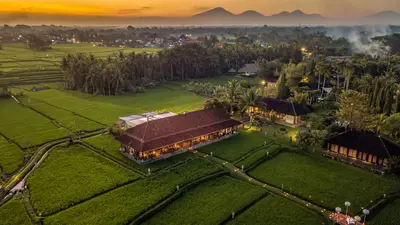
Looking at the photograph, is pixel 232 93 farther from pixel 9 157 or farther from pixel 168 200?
pixel 9 157

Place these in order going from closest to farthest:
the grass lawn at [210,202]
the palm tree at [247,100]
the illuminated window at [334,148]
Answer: the grass lawn at [210,202], the illuminated window at [334,148], the palm tree at [247,100]

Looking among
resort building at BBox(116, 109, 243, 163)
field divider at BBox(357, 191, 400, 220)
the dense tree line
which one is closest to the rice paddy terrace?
field divider at BBox(357, 191, 400, 220)

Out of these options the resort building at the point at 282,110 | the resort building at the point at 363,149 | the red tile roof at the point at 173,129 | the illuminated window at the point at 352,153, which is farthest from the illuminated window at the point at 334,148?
the red tile roof at the point at 173,129

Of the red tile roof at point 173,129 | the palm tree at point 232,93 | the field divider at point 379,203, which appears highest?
the palm tree at point 232,93

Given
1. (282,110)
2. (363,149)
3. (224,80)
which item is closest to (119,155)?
(282,110)

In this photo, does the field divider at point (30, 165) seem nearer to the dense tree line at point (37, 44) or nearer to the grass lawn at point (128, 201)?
the grass lawn at point (128, 201)
